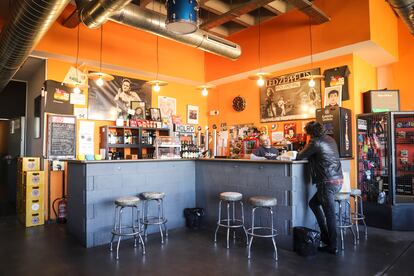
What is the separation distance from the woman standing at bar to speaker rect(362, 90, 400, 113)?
2.30m

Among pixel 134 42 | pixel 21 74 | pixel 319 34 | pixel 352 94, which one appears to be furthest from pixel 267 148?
pixel 21 74

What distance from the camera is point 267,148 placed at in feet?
19.3

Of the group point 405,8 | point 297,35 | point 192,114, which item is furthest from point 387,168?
point 192,114

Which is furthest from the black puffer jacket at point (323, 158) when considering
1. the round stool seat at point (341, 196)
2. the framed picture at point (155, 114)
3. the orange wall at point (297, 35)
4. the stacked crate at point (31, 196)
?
the stacked crate at point (31, 196)

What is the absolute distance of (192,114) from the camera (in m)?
8.22

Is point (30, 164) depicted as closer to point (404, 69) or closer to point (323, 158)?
point (323, 158)

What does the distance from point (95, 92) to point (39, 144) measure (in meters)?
1.61

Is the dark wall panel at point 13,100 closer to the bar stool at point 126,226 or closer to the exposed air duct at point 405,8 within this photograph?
the bar stool at point 126,226

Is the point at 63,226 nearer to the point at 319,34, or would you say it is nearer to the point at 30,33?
the point at 30,33

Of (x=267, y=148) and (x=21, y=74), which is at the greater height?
(x=21, y=74)

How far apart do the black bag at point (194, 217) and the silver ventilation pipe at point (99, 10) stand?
3245 millimetres

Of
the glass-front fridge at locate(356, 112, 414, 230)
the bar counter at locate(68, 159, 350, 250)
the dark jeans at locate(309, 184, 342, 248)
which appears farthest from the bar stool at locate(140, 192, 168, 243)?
the glass-front fridge at locate(356, 112, 414, 230)

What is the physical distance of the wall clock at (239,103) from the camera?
7516 mm

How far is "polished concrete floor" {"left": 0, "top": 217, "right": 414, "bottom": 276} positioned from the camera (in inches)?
124
